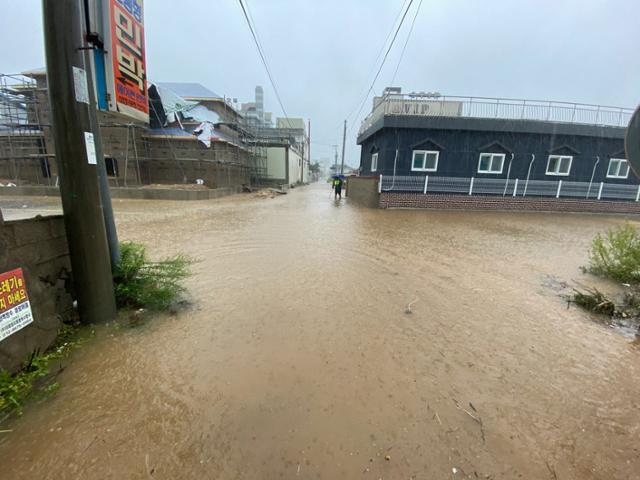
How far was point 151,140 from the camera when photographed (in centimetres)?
1838

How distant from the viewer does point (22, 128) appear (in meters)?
16.5

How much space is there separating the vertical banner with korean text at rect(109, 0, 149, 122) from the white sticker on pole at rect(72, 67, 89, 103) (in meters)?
0.44

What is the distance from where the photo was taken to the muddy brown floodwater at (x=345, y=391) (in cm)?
169

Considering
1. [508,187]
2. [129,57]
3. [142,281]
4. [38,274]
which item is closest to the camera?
[38,274]

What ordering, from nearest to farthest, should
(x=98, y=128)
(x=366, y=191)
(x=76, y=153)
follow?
(x=76, y=153) → (x=98, y=128) → (x=366, y=191)

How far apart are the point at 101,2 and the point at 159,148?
59.7ft

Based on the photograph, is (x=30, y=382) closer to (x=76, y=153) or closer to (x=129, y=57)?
(x=76, y=153)

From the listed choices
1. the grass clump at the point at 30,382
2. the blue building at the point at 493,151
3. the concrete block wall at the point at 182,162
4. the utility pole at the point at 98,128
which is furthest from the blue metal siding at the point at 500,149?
the grass clump at the point at 30,382

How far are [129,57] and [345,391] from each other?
3975 mm

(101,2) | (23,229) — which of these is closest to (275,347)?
(23,229)

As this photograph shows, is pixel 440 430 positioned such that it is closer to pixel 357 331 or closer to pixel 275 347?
pixel 357 331

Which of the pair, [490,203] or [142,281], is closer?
[142,281]

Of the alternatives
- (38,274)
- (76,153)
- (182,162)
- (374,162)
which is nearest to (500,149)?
(374,162)

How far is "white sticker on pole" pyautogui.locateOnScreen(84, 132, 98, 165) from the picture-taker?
258cm
